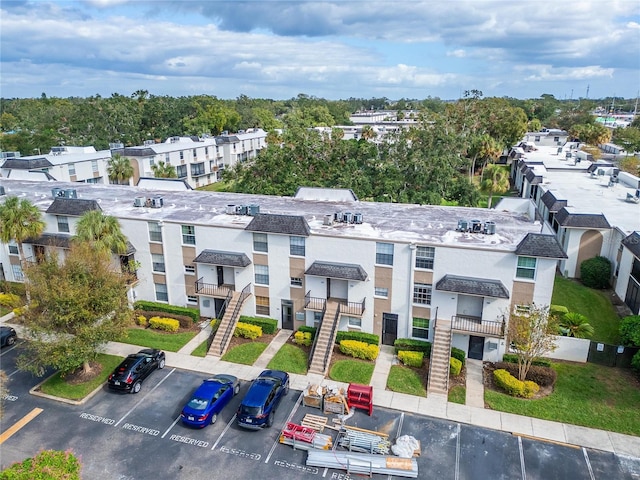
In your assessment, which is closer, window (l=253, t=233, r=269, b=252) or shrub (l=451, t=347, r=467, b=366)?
shrub (l=451, t=347, r=467, b=366)

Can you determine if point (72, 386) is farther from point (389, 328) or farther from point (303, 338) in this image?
point (389, 328)

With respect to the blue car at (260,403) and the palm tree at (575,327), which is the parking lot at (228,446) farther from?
the palm tree at (575,327)

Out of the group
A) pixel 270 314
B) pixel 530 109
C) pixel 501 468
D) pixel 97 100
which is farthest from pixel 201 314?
pixel 530 109

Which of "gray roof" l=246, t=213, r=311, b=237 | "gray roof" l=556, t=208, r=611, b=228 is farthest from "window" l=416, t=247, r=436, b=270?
"gray roof" l=556, t=208, r=611, b=228

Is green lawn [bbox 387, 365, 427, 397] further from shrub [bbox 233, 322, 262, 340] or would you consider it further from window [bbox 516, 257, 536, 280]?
shrub [bbox 233, 322, 262, 340]

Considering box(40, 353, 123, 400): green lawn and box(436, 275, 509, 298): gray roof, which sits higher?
box(436, 275, 509, 298): gray roof

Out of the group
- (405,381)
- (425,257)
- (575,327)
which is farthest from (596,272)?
(405,381)

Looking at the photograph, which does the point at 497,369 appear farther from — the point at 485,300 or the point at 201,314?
the point at 201,314
